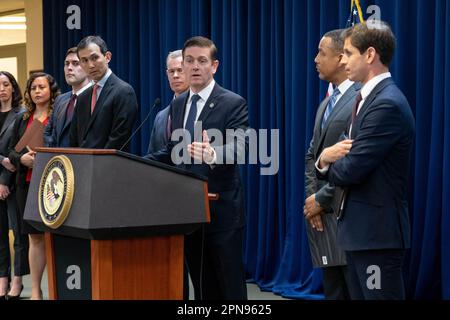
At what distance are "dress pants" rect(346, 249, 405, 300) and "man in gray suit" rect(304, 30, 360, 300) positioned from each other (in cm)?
55

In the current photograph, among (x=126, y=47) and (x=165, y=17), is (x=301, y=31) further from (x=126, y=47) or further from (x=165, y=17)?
(x=126, y=47)

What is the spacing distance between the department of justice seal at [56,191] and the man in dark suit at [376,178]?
3.22 feet

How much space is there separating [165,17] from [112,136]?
2.89 m

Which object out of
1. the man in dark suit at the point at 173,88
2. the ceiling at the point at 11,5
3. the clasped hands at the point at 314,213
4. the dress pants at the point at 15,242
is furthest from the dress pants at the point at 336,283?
the ceiling at the point at 11,5

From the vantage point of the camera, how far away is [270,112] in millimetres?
5422

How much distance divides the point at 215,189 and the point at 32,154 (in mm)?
1832

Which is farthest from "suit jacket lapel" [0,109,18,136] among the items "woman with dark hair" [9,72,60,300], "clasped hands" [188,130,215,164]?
"clasped hands" [188,130,215,164]

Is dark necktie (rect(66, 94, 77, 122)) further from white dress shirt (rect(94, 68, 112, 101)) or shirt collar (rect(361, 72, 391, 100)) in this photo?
shirt collar (rect(361, 72, 391, 100))

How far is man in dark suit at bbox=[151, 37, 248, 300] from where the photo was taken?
124 inches

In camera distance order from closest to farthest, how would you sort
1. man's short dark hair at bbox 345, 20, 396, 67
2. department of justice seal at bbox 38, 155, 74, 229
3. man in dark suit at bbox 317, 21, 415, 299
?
man in dark suit at bbox 317, 21, 415, 299 → man's short dark hair at bbox 345, 20, 396, 67 → department of justice seal at bbox 38, 155, 74, 229

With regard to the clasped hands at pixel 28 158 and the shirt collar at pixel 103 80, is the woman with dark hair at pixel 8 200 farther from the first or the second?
the shirt collar at pixel 103 80

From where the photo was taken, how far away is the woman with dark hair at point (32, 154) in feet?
15.1

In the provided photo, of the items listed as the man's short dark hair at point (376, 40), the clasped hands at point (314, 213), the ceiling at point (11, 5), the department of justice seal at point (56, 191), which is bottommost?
the clasped hands at point (314, 213)

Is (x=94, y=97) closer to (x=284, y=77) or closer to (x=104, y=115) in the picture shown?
(x=104, y=115)
